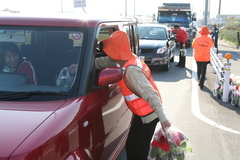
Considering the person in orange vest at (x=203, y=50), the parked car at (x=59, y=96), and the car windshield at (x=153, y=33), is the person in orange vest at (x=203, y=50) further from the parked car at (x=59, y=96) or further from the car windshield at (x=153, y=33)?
the parked car at (x=59, y=96)

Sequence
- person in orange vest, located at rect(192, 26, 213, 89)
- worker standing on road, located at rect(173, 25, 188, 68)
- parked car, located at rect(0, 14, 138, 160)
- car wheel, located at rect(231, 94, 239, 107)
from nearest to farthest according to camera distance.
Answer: parked car, located at rect(0, 14, 138, 160) < car wheel, located at rect(231, 94, 239, 107) < person in orange vest, located at rect(192, 26, 213, 89) < worker standing on road, located at rect(173, 25, 188, 68)

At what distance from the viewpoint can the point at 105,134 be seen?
3082 millimetres

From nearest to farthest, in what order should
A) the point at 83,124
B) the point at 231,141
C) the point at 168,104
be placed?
1. the point at 83,124
2. the point at 231,141
3. the point at 168,104

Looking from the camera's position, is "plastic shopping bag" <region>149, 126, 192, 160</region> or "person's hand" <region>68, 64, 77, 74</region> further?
"plastic shopping bag" <region>149, 126, 192, 160</region>

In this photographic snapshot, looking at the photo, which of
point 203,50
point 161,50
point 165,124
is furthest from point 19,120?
point 161,50

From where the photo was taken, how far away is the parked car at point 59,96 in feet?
7.07

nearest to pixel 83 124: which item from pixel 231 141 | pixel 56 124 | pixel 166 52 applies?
pixel 56 124

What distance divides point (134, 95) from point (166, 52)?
920 centimetres

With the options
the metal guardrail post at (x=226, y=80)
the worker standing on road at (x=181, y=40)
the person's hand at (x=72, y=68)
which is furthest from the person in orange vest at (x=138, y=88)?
the worker standing on road at (x=181, y=40)

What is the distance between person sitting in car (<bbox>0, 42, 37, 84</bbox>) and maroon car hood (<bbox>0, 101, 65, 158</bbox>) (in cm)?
59

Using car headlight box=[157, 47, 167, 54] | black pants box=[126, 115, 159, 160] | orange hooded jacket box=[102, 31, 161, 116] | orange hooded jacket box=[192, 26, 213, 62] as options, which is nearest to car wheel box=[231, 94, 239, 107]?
orange hooded jacket box=[192, 26, 213, 62]

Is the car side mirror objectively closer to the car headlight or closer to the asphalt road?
the asphalt road

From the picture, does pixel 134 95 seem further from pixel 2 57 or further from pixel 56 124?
pixel 2 57

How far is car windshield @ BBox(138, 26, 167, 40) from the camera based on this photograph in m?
13.5
